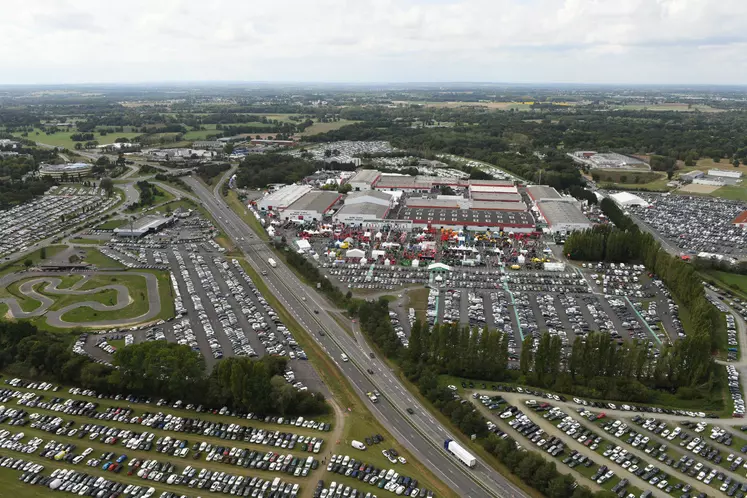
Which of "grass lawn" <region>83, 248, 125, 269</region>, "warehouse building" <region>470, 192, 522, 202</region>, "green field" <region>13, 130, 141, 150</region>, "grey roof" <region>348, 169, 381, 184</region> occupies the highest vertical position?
"green field" <region>13, 130, 141, 150</region>

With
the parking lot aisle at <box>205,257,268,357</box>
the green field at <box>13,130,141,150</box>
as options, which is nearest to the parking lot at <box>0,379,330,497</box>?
the parking lot aisle at <box>205,257,268,357</box>

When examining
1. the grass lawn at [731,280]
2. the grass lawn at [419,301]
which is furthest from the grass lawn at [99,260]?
the grass lawn at [731,280]

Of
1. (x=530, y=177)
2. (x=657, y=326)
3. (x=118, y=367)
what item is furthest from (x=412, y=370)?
(x=530, y=177)

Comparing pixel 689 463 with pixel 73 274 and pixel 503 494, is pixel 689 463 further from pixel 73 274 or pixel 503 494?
pixel 73 274

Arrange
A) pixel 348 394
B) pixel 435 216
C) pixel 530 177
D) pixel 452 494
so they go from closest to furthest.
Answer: pixel 452 494 < pixel 348 394 < pixel 435 216 < pixel 530 177

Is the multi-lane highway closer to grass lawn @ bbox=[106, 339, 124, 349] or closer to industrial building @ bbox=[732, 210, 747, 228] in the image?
grass lawn @ bbox=[106, 339, 124, 349]

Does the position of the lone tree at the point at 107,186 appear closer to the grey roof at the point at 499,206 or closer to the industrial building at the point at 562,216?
the grey roof at the point at 499,206
